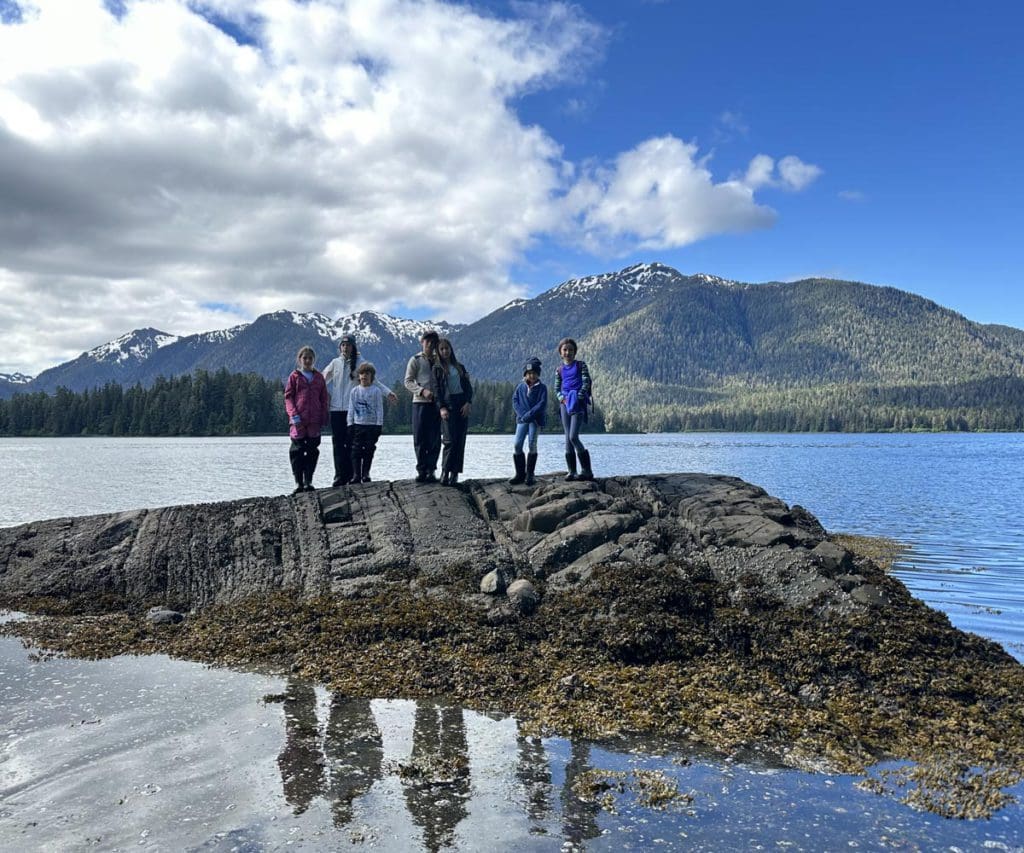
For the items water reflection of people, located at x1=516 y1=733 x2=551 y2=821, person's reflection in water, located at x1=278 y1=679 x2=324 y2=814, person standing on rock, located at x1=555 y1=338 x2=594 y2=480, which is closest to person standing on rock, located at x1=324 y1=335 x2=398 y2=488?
person standing on rock, located at x1=555 y1=338 x2=594 y2=480

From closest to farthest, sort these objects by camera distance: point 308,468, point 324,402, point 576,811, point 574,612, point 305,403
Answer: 1. point 576,811
2. point 574,612
3. point 305,403
4. point 308,468
5. point 324,402

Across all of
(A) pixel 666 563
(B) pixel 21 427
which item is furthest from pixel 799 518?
(B) pixel 21 427

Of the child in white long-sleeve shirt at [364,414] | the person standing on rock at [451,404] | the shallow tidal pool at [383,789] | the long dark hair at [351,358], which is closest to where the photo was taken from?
the shallow tidal pool at [383,789]

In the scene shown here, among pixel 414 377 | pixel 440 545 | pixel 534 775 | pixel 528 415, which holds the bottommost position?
pixel 534 775

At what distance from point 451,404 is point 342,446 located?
3.25 metres

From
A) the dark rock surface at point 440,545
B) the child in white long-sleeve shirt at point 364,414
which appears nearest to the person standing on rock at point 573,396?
the dark rock surface at point 440,545

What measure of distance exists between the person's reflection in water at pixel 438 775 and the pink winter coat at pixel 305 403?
31.2ft

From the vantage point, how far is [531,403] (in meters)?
16.9

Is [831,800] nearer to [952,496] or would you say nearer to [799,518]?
[799,518]

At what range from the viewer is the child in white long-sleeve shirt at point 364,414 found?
17.2 m

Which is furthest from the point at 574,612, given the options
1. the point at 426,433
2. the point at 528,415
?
the point at 426,433

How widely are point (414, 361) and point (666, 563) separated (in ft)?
23.4

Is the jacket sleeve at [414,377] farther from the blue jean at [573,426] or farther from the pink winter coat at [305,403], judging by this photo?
the blue jean at [573,426]

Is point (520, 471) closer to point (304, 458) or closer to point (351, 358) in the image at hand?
point (351, 358)
